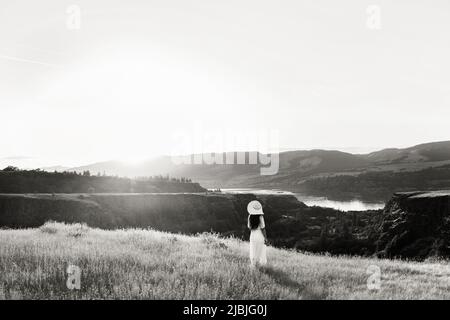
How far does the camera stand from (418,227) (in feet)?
120

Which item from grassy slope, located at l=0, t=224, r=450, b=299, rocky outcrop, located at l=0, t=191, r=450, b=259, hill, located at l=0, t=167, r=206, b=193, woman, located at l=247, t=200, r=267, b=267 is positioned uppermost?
woman, located at l=247, t=200, r=267, b=267

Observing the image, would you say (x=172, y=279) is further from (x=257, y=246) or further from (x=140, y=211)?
(x=140, y=211)

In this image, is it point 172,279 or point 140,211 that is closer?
point 172,279

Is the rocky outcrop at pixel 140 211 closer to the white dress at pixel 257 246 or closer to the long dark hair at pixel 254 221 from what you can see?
the white dress at pixel 257 246

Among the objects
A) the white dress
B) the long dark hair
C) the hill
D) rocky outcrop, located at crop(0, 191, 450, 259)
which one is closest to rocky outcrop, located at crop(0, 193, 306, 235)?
rocky outcrop, located at crop(0, 191, 450, 259)

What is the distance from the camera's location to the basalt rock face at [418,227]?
111ft

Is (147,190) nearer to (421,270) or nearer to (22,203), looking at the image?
(22,203)

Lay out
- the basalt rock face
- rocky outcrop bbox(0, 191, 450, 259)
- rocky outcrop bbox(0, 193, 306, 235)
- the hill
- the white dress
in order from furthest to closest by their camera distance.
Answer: the hill
rocky outcrop bbox(0, 193, 306, 235)
rocky outcrop bbox(0, 191, 450, 259)
the basalt rock face
the white dress

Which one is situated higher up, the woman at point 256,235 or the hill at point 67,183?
the woman at point 256,235

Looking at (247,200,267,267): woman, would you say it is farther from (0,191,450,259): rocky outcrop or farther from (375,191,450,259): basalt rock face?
(375,191,450,259): basalt rock face

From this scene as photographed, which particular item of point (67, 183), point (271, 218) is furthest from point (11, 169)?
point (271, 218)

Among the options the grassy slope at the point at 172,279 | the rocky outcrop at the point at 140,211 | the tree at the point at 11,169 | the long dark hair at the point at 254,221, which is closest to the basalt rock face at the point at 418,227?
the rocky outcrop at the point at 140,211

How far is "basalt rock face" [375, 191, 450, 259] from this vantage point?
33.9 meters
